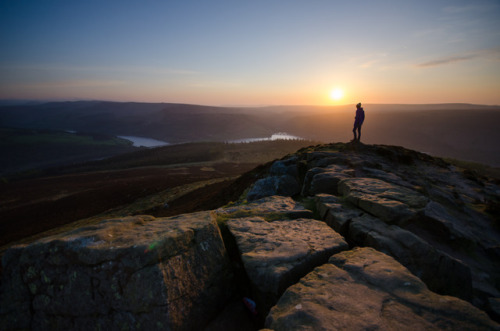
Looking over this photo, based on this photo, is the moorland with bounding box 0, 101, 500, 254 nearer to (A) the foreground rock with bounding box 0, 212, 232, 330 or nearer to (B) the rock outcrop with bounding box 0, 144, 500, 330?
(B) the rock outcrop with bounding box 0, 144, 500, 330

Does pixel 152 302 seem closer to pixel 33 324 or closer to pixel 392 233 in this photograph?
pixel 33 324

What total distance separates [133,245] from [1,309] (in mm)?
2313

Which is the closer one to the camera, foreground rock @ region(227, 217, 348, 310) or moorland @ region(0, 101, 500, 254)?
foreground rock @ region(227, 217, 348, 310)

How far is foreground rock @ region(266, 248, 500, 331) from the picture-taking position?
3.00 metres

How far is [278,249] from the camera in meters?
4.91

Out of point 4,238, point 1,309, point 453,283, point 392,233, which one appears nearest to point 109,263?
point 1,309

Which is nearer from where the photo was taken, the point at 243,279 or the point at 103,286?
the point at 103,286

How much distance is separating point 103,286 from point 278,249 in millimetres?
3336

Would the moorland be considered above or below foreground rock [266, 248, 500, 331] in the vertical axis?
→ below

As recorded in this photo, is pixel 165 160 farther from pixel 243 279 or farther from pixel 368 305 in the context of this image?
pixel 368 305

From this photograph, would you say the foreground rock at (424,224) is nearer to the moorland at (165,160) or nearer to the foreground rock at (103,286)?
the foreground rock at (103,286)

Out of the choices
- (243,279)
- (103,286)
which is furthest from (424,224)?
(103,286)

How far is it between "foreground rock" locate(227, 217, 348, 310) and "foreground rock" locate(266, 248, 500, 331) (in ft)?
1.08

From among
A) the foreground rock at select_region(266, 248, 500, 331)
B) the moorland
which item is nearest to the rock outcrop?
the foreground rock at select_region(266, 248, 500, 331)
